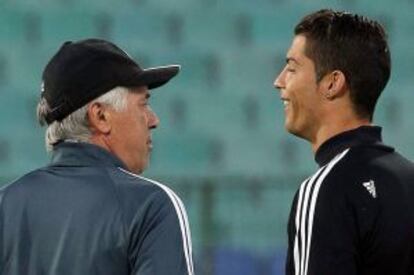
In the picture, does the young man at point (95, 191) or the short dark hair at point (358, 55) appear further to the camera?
the short dark hair at point (358, 55)

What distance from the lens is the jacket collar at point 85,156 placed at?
110 inches

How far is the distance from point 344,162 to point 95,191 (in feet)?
1.74

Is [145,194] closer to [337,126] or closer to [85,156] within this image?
[85,156]

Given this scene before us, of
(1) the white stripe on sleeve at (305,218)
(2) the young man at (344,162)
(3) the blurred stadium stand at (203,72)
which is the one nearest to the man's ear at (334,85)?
(2) the young man at (344,162)

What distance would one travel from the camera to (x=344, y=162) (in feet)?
9.52

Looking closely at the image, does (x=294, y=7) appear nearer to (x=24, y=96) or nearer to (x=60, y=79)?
(x=24, y=96)

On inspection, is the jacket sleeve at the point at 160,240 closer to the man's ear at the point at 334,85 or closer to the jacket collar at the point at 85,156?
the jacket collar at the point at 85,156

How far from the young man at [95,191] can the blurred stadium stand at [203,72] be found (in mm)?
5405

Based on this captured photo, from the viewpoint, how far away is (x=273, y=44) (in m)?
9.22

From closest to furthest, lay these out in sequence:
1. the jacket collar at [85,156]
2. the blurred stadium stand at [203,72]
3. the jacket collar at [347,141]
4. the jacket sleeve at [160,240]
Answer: the jacket sleeve at [160,240] → the jacket collar at [85,156] → the jacket collar at [347,141] → the blurred stadium stand at [203,72]

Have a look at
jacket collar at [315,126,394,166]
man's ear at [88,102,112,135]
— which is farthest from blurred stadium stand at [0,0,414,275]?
man's ear at [88,102,112,135]

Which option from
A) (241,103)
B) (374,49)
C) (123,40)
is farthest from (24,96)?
(374,49)

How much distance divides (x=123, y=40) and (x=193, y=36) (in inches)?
18.2

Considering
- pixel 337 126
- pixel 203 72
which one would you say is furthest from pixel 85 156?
pixel 203 72
